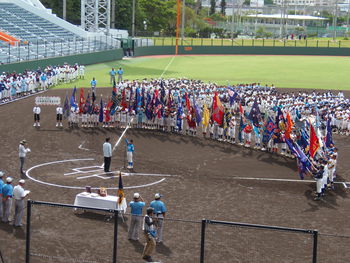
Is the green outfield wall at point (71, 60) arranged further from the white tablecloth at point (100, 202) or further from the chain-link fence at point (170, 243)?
the chain-link fence at point (170, 243)

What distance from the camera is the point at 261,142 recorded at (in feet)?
88.9

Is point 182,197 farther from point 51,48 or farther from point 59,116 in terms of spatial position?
point 51,48

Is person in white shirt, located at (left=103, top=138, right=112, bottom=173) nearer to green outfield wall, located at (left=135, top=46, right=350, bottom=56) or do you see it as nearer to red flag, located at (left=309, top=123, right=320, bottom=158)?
red flag, located at (left=309, top=123, right=320, bottom=158)

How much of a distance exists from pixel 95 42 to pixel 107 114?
3894 cm

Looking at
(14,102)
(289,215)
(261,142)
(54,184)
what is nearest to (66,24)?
(14,102)

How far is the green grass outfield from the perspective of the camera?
173ft

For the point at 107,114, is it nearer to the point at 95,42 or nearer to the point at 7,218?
the point at 7,218

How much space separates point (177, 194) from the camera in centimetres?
1898

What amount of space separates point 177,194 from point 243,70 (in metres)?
44.8

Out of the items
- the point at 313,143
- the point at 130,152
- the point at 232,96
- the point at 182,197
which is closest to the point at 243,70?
the point at 232,96

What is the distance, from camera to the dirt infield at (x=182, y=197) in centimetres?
1356

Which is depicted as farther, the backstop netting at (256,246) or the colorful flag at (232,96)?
the colorful flag at (232,96)

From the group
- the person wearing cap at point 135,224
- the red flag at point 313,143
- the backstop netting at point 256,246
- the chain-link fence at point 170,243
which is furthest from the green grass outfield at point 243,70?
the backstop netting at point 256,246

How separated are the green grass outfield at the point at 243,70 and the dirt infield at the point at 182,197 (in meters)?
20.4
